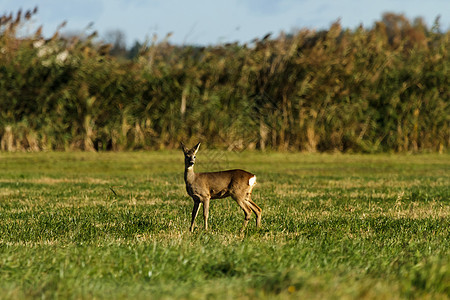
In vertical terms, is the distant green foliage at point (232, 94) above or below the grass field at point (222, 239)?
above

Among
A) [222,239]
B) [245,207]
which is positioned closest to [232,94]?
[245,207]

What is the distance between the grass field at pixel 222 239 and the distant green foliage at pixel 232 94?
577 centimetres

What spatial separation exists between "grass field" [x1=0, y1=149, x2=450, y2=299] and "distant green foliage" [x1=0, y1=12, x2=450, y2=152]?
5.77 metres

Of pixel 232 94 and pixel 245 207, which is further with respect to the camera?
pixel 232 94

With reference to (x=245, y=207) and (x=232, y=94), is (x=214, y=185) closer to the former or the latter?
(x=245, y=207)

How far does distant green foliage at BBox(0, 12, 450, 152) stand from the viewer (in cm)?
2395

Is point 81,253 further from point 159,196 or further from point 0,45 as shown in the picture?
point 0,45

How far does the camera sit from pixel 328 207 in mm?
12008

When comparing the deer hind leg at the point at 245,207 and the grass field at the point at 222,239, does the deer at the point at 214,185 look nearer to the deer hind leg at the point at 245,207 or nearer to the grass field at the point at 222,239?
the deer hind leg at the point at 245,207

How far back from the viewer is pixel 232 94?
25625 millimetres

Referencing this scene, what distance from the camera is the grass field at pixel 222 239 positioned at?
5633 mm

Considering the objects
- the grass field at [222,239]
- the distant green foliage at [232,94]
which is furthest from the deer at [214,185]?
the distant green foliage at [232,94]

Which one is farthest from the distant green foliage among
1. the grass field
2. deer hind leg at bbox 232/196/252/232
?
deer hind leg at bbox 232/196/252/232

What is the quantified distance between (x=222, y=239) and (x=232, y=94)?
58.4 ft
